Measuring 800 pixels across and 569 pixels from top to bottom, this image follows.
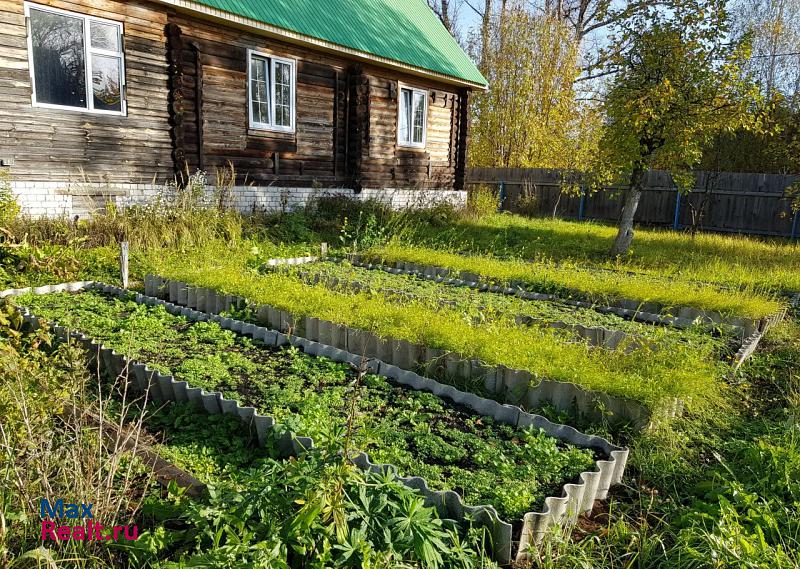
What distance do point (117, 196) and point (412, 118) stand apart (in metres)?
8.28

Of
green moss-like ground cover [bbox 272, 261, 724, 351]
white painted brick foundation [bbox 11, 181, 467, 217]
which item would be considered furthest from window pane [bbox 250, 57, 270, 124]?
green moss-like ground cover [bbox 272, 261, 724, 351]

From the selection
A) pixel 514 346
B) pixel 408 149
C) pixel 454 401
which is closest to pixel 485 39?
pixel 408 149

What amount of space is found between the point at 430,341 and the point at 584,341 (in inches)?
53.2

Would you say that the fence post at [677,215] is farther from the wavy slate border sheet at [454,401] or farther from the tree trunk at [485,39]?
the wavy slate border sheet at [454,401]

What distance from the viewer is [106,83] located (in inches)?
377

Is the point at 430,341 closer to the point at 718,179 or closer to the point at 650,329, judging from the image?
the point at 650,329

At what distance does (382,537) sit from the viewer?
7.50ft

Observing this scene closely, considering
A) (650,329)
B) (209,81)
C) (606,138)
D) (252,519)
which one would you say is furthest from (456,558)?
(209,81)

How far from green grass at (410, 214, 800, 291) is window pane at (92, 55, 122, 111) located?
18.6ft

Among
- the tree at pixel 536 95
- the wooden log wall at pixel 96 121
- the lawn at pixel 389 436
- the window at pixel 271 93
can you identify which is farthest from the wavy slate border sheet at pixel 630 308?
the tree at pixel 536 95

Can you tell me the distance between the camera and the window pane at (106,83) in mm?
9383

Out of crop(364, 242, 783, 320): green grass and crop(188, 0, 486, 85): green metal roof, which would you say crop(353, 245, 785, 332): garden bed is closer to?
crop(364, 242, 783, 320): green grass

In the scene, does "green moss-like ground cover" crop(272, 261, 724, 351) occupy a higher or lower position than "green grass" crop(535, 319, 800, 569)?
higher

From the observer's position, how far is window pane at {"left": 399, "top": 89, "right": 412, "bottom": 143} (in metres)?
15.5
